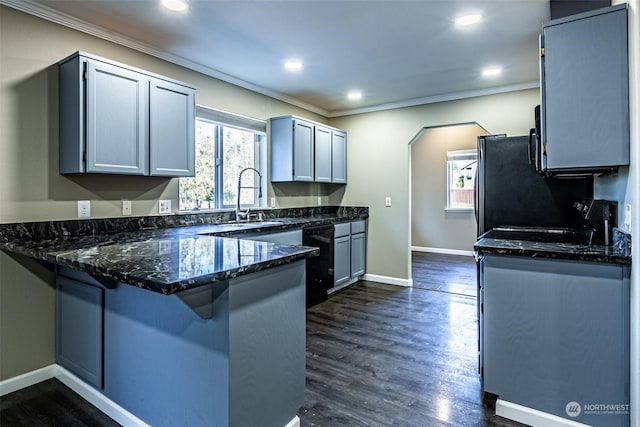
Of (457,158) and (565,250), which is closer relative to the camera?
(565,250)

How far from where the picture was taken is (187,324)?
4.83ft

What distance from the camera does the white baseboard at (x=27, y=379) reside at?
7.07 ft

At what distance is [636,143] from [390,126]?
11.6 ft

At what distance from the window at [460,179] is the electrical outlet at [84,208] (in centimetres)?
645

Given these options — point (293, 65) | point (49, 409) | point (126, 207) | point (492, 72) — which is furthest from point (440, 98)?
point (49, 409)

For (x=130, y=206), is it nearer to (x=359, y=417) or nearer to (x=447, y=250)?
(x=359, y=417)

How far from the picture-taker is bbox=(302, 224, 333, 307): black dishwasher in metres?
3.84

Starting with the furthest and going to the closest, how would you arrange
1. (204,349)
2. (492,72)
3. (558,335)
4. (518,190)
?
A: (492,72)
(518,190)
(558,335)
(204,349)

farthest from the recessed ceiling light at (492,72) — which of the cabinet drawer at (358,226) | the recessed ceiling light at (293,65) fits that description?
the cabinet drawer at (358,226)

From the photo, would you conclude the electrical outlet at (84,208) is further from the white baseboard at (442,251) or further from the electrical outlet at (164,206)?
the white baseboard at (442,251)

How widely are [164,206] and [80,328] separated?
1244 millimetres

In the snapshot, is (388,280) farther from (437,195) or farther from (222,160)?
(437,195)

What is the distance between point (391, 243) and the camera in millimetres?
4895

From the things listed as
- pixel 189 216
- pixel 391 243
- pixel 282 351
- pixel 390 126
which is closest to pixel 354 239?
pixel 391 243
